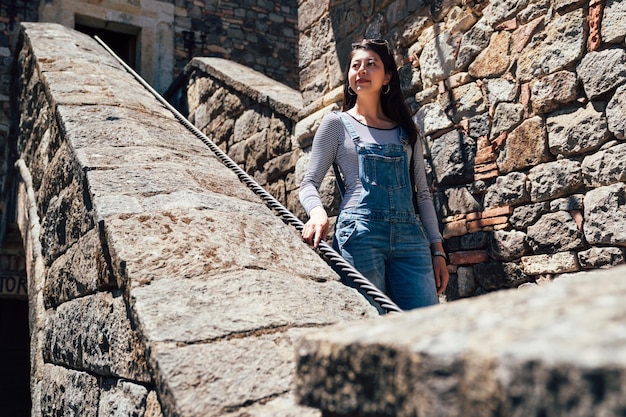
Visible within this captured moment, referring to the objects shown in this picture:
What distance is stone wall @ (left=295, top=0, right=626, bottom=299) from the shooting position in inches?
97.0

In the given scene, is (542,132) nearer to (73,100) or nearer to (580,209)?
(580,209)

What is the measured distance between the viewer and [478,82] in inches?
120

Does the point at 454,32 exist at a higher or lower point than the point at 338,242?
higher

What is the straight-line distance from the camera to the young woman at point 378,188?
2.05 metres

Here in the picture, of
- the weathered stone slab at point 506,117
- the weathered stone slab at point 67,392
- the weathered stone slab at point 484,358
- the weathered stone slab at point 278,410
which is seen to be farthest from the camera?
the weathered stone slab at point 506,117

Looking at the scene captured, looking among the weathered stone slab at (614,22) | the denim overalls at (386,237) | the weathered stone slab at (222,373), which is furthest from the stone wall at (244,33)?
the weathered stone slab at (222,373)

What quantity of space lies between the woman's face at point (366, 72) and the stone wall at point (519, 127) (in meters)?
0.88

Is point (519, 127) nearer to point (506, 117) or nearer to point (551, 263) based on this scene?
point (506, 117)

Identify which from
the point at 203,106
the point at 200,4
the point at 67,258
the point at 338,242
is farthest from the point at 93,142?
the point at 200,4

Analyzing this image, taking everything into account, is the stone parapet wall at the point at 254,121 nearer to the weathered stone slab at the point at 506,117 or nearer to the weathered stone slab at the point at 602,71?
the weathered stone slab at the point at 506,117

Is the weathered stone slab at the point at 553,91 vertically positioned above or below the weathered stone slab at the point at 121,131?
above

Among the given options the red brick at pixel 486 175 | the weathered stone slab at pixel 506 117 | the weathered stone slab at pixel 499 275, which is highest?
the weathered stone slab at pixel 506 117

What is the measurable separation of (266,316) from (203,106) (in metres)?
4.35

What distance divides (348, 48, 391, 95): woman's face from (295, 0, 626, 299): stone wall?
877 mm
